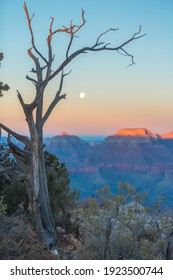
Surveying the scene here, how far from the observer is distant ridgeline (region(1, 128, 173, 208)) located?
433 ft

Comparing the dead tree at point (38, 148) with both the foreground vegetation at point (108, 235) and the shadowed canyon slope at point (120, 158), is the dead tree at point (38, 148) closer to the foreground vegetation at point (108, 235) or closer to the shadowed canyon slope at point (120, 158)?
the foreground vegetation at point (108, 235)

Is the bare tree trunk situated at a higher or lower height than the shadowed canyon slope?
lower

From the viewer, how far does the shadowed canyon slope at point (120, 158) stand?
5192 inches

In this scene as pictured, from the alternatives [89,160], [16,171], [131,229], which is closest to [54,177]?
[16,171]

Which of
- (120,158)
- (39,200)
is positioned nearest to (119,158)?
(120,158)

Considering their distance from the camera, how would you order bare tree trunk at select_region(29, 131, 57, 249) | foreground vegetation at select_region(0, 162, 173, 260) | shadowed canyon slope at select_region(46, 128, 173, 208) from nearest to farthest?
foreground vegetation at select_region(0, 162, 173, 260)
bare tree trunk at select_region(29, 131, 57, 249)
shadowed canyon slope at select_region(46, 128, 173, 208)

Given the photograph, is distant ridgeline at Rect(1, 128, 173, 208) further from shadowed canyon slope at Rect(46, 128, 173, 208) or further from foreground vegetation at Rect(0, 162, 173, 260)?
foreground vegetation at Rect(0, 162, 173, 260)

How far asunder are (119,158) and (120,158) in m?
0.31

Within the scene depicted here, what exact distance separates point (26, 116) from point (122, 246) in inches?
160

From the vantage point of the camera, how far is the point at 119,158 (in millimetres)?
140875

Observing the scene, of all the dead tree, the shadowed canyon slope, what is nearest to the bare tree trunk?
the dead tree

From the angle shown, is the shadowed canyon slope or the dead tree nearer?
the dead tree

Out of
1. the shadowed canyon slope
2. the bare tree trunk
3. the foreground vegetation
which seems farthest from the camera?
the shadowed canyon slope
